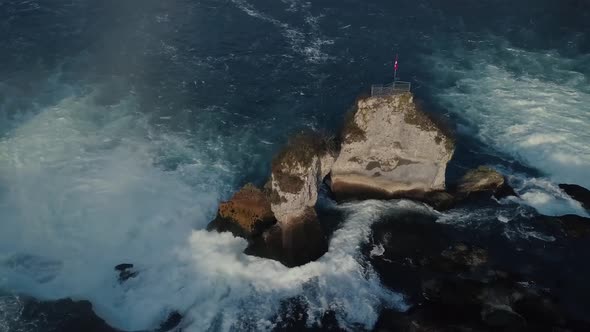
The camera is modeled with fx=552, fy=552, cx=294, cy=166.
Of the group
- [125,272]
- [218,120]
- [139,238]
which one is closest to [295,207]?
[139,238]

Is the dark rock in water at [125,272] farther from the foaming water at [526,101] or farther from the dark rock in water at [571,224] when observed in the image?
the foaming water at [526,101]

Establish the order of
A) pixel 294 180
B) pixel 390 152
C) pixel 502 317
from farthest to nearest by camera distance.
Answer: pixel 390 152
pixel 294 180
pixel 502 317

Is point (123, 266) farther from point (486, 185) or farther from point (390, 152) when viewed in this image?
point (486, 185)

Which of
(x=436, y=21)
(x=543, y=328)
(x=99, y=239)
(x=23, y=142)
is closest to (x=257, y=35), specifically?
(x=436, y=21)

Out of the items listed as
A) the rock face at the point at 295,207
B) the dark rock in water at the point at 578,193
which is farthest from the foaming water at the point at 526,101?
the rock face at the point at 295,207

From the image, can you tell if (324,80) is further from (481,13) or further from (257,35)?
(481,13)

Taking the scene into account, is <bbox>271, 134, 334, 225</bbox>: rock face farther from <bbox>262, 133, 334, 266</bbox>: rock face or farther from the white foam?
the white foam
